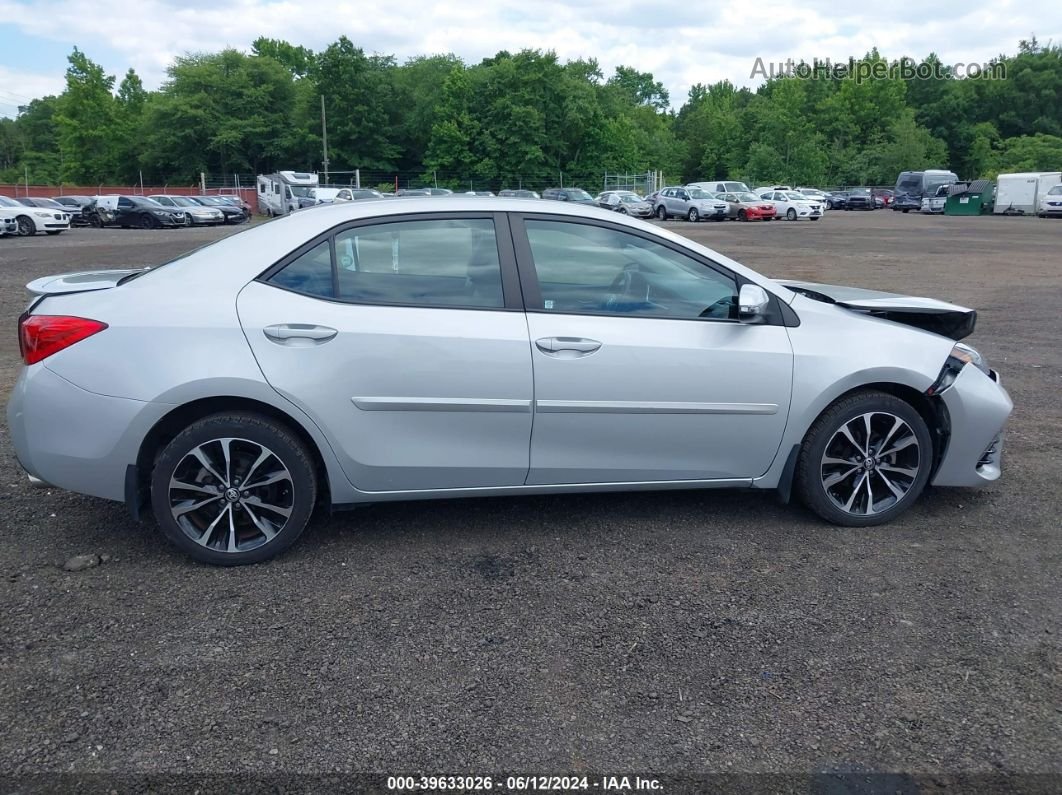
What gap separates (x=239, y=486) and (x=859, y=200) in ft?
217

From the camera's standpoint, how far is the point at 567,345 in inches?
165

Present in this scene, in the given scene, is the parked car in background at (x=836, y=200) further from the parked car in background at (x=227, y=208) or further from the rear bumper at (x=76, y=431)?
the rear bumper at (x=76, y=431)

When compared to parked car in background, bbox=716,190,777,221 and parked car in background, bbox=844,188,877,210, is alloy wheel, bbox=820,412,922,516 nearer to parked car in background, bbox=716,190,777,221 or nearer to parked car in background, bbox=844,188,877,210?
parked car in background, bbox=716,190,777,221

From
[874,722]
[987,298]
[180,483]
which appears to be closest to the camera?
[874,722]

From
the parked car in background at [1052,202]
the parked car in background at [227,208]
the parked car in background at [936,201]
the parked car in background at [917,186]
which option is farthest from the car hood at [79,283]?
the parked car in background at [917,186]

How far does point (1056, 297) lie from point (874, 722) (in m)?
12.9

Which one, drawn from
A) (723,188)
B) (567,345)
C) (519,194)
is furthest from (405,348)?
(723,188)

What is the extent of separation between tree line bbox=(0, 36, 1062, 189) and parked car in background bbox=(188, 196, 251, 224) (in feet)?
84.9

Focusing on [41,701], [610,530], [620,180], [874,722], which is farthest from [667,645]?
[620,180]

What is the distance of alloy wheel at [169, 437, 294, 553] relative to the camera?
4.00 m

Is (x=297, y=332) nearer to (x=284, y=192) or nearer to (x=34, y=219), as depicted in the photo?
(x=34, y=219)

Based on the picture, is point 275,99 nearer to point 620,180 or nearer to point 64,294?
point 620,180

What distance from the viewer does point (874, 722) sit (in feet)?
9.71

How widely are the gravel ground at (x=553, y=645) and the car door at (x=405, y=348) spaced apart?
1.53 feet
